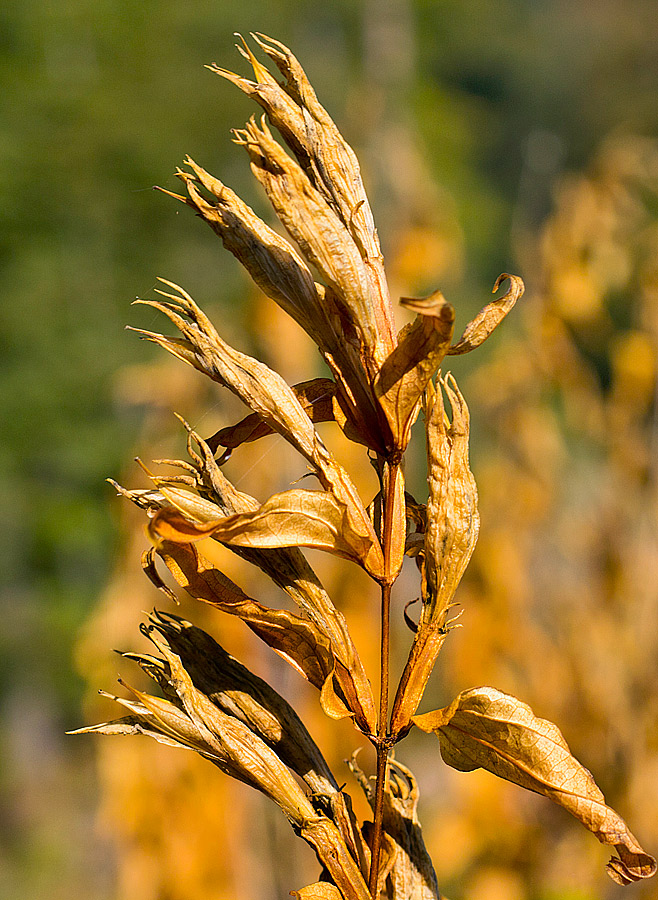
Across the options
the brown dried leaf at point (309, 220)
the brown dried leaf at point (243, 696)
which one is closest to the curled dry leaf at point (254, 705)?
the brown dried leaf at point (243, 696)

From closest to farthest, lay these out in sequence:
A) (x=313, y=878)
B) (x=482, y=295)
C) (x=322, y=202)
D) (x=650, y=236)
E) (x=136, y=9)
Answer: (x=322, y=202)
(x=650, y=236)
(x=313, y=878)
(x=136, y=9)
(x=482, y=295)

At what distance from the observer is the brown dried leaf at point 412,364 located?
0.35m

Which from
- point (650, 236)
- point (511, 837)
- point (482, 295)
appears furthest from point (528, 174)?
point (482, 295)

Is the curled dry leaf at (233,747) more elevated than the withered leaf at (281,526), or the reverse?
the withered leaf at (281,526)

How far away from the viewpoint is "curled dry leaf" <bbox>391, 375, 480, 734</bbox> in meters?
0.40

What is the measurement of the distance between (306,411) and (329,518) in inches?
2.9

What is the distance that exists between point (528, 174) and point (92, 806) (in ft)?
14.2

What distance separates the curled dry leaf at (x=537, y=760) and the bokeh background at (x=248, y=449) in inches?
16.3

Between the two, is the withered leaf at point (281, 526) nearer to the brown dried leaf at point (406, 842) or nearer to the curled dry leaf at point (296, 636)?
the curled dry leaf at point (296, 636)

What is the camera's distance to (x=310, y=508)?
0.38m

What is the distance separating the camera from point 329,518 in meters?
0.39

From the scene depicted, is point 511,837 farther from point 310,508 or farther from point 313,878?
point 310,508

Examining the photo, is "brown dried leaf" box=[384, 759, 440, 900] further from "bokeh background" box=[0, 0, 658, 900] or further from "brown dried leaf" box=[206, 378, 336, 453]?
"bokeh background" box=[0, 0, 658, 900]

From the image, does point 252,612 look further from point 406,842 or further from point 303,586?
point 406,842
